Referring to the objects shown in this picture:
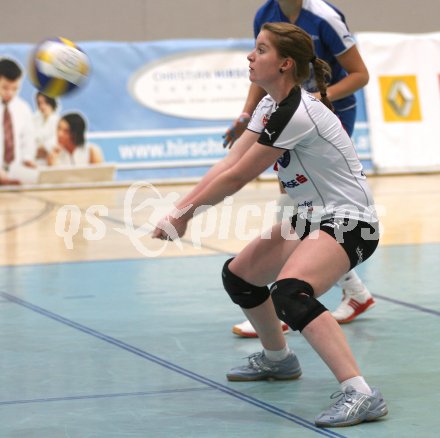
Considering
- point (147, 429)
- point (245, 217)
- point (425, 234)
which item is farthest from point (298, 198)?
point (245, 217)

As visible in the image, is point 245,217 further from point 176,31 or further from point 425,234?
point 176,31

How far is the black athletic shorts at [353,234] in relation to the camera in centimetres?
441

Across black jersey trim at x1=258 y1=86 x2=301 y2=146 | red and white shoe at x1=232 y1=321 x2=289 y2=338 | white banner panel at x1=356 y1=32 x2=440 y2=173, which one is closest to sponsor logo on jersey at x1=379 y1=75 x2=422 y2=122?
white banner panel at x1=356 y1=32 x2=440 y2=173

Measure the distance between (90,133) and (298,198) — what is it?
8.80m

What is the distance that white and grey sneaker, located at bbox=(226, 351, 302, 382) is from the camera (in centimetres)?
492

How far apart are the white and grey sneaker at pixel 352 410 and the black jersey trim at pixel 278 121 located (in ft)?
3.44

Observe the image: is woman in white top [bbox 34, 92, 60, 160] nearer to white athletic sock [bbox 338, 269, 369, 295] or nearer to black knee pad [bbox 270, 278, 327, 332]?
white athletic sock [bbox 338, 269, 369, 295]

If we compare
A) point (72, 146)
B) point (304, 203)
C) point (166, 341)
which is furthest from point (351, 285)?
point (72, 146)

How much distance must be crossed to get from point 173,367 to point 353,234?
4.09 feet

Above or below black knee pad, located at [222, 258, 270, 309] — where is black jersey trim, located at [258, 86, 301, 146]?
above

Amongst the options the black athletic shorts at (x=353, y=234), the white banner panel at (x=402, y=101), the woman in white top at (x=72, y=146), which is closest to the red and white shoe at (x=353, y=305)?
the black athletic shorts at (x=353, y=234)

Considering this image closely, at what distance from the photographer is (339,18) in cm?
602

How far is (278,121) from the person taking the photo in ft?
14.2

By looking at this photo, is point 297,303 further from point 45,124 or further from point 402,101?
point 402,101
